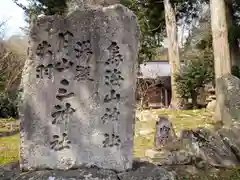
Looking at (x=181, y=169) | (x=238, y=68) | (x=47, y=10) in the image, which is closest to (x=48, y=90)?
(x=181, y=169)

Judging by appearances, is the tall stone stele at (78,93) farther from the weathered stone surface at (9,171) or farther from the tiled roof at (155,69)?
the tiled roof at (155,69)

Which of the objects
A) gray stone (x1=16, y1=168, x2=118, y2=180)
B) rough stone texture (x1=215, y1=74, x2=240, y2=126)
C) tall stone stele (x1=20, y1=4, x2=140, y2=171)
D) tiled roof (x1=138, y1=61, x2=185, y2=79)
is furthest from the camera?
tiled roof (x1=138, y1=61, x2=185, y2=79)

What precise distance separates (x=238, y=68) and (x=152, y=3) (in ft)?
18.2

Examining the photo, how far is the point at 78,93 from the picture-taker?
3203mm

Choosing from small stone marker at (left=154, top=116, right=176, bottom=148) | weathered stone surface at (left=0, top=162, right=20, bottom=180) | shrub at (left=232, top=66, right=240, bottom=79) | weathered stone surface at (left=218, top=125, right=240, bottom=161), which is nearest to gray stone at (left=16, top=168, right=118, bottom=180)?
weathered stone surface at (left=0, top=162, right=20, bottom=180)

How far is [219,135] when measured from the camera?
6.13 meters

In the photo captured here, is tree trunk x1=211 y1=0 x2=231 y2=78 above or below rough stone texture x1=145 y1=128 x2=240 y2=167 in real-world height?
above

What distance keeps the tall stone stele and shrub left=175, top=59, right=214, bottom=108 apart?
42.8ft

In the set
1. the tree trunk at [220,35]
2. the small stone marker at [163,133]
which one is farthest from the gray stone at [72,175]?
the tree trunk at [220,35]

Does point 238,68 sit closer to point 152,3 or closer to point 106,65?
point 152,3

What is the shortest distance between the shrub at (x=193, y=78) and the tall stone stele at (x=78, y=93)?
13.0 m

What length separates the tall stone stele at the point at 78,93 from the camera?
318cm

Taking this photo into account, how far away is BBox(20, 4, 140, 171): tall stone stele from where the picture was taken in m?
3.18

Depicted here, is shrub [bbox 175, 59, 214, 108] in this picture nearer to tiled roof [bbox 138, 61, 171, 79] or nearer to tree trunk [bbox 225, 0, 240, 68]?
tree trunk [bbox 225, 0, 240, 68]
